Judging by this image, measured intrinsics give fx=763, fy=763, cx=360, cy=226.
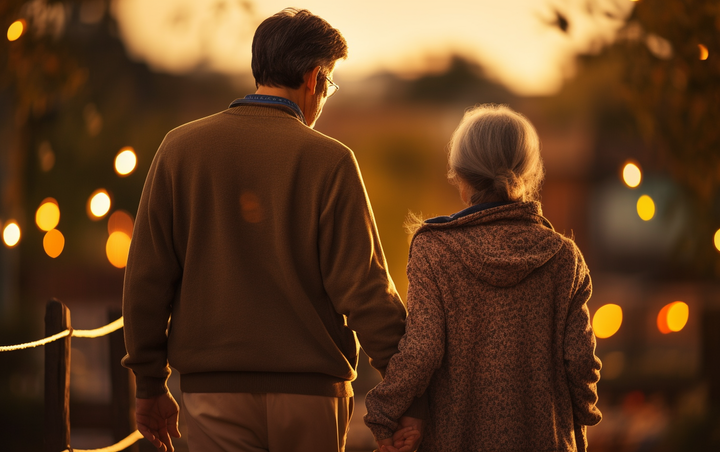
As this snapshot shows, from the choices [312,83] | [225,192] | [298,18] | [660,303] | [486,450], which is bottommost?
[660,303]

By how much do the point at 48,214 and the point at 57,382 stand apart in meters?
2.13

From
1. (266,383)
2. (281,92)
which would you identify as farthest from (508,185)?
(266,383)

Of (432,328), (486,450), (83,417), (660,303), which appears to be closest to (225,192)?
(432,328)

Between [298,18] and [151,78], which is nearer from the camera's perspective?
[298,18]

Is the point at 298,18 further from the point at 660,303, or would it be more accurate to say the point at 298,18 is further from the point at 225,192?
the point at 660,303

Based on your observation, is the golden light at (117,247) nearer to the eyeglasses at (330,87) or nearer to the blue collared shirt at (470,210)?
the eyeglasses at (330,87)

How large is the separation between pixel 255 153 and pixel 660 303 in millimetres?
8371

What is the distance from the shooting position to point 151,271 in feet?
5.43

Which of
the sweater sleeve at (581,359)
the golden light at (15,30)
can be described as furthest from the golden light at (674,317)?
the golden light at (15,30)

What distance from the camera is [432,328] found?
172 centimetres

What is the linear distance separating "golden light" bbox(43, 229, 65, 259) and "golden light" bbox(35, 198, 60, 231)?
0.04 metres

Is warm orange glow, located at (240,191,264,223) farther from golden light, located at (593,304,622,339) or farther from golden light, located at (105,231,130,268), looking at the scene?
golden light, located at (593,304,622,339)

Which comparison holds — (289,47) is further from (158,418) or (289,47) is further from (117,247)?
(117,247)

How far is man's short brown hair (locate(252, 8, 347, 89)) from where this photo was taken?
1.68 meters
